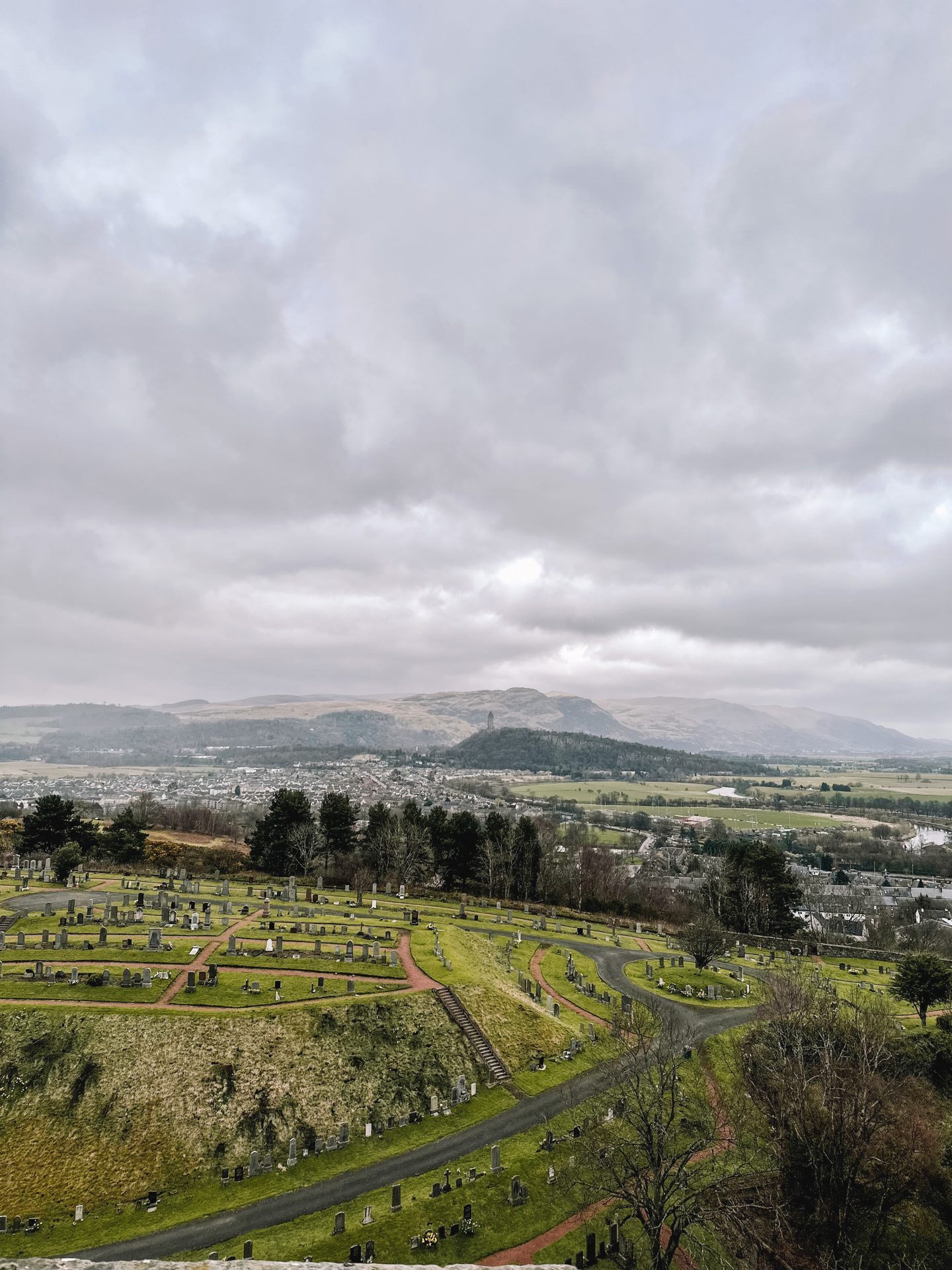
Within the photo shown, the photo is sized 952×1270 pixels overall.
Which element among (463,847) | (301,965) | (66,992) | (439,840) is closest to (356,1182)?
(301,965)

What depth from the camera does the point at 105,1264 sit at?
27.8 feet

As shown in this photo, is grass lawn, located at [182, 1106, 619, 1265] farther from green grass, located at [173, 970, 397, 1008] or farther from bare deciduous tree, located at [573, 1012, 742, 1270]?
green grass, located at [173, 970, 397, 1008]

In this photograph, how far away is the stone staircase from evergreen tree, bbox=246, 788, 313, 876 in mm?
54673

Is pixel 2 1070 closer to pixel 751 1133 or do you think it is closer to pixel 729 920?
pixel 751 1133

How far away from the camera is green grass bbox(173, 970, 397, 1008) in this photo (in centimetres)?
3906

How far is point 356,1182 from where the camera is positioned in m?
29.5

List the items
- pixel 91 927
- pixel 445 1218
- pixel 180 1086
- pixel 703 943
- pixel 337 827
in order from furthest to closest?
pixel 337 827
pixel 703 943
pixel 91 927
pixel 180 1086
pixel 445 1218

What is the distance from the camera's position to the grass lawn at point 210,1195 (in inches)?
1016

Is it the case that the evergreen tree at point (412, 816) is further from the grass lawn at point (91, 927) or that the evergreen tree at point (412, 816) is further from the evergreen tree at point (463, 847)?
the grass lawn at point (91, 927)

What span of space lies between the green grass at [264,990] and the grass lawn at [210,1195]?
929 cm

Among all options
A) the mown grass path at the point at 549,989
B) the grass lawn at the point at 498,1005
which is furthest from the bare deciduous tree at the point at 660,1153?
the mown grass path at the point at 549,989

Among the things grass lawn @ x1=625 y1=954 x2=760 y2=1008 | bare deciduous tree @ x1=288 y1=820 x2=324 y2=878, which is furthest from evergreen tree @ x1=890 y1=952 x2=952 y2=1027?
bare deciduous tree @ x1=288 y1=820 x2=324 y2=878

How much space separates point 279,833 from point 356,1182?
67025mm

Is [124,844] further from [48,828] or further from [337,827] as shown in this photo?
[337,827]
